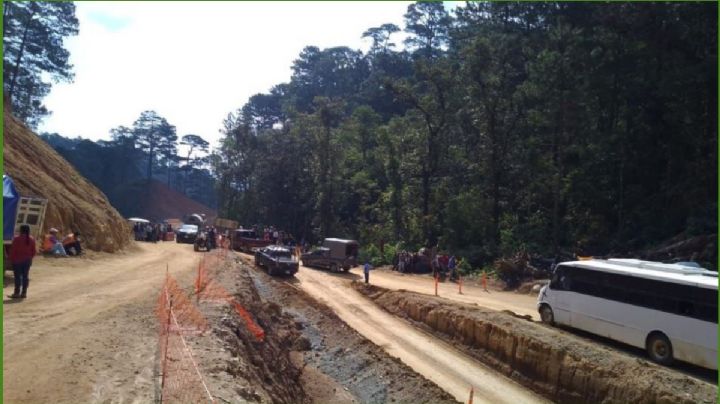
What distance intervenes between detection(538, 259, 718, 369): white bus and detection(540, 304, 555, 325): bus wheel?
4 centimetres

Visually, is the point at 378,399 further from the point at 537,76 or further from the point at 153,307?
the point at 537,76

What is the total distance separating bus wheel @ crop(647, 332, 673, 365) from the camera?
1503cm

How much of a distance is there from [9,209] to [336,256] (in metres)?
21.2

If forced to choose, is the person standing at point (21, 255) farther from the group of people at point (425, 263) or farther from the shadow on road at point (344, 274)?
the group of people at point (425, 263)

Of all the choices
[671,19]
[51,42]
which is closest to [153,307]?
[671,19]

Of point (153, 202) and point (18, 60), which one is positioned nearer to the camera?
point (18, 60)

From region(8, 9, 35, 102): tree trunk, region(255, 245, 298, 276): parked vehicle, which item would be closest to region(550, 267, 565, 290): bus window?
region(255, 245, 298, 276): parked vehicle

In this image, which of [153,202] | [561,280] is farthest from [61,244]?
[153,202]

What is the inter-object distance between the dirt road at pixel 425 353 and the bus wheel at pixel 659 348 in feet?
11.5

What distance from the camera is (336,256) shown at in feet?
116

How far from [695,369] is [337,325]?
504 inches

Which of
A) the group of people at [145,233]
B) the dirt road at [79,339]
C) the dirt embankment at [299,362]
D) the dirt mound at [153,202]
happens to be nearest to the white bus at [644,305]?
→ the dirt embankment at [299,362]

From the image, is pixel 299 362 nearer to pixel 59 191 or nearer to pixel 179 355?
pixel 179 355

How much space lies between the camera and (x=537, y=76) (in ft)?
123
